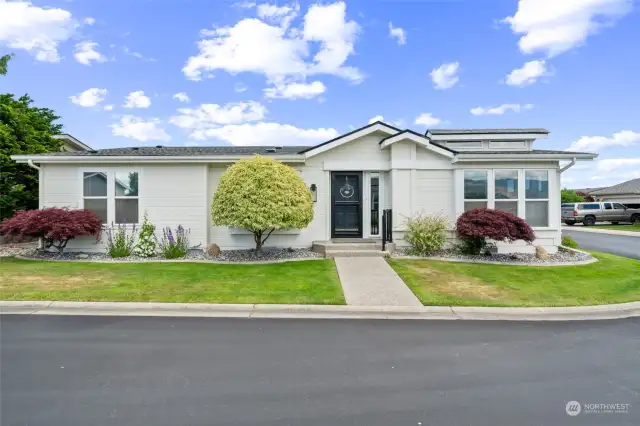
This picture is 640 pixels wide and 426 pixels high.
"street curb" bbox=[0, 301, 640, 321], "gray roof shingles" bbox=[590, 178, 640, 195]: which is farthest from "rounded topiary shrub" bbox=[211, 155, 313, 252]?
"gray roof shingles" bbox=[590, 178, 640, 195]

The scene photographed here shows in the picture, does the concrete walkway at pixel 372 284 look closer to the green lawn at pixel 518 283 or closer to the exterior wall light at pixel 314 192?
the green lawn at pixel 518 283

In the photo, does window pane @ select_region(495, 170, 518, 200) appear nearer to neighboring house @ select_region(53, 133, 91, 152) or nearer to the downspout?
the downspout

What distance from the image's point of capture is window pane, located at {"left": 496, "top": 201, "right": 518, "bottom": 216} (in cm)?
1130

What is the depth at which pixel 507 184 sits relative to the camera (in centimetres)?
1130

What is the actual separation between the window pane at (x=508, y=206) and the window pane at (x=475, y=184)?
594mm

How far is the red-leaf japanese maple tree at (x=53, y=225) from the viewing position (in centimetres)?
983

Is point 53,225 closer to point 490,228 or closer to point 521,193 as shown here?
point 490,228

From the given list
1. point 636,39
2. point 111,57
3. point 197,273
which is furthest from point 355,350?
point 111,57

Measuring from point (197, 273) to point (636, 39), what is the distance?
15914 mm

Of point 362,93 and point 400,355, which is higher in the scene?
point 362,93

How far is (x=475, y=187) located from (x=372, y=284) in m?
6.27

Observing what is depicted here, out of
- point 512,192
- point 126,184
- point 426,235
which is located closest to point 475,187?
point 512,192

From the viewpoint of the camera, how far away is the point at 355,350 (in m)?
4.16

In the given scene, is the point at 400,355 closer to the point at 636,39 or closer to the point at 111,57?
the point at 636,39
